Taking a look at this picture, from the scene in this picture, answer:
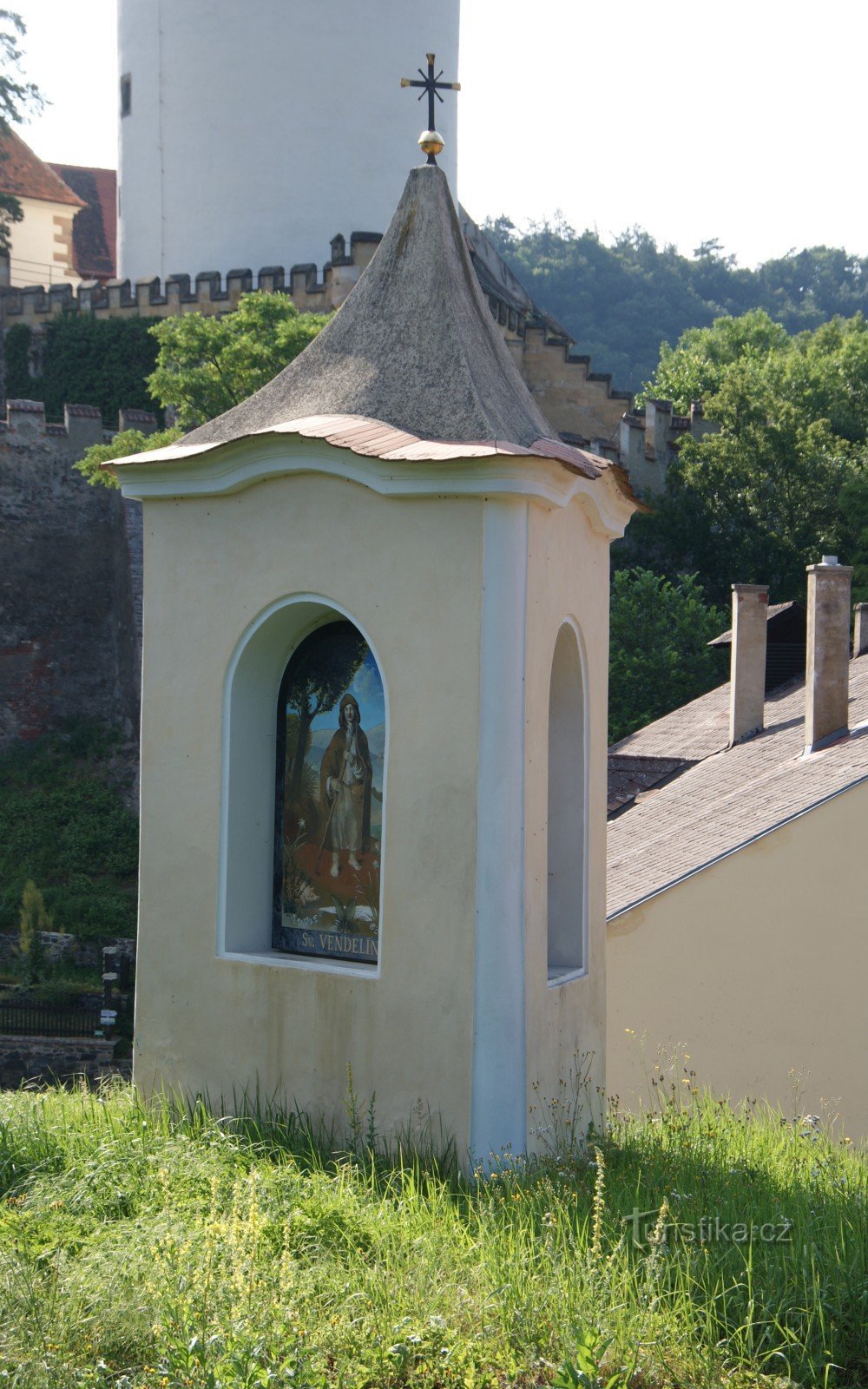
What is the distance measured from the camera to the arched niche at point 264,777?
7.27 meters

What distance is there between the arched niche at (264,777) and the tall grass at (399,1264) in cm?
77

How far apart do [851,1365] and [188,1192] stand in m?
2.43

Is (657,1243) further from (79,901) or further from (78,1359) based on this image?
(79,901)

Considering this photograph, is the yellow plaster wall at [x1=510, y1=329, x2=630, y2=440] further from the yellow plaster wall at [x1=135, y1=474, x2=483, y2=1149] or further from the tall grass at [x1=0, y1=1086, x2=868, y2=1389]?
the tall grass at [x1=0, y1=1086, x2=868, y2=1389]

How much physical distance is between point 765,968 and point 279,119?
28.8 m

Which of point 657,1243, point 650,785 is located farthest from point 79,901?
point 657,1243

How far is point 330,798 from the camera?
295 inches

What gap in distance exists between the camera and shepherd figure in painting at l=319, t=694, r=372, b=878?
7375 mm

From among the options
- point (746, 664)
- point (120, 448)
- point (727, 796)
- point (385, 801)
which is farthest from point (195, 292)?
point (385, 801)

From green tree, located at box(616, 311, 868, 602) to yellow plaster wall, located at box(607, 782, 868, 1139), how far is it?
19072 mm

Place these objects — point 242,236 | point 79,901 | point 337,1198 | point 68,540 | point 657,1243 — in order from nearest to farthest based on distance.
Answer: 1. point 657,1243
2. point 337,1198
3. point 79,901
4. point 68,540
5. point 242,236

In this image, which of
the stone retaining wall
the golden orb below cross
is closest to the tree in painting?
the golden orb below cross

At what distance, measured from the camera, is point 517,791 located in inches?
261

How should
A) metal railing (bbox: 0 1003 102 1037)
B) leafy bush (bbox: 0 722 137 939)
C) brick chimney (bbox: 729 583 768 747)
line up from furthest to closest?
leafy bush (bbox: 0 722 137 939) → brick chimney (bbox: 729 583 768 747) → metal railing (bbox: 0 1003 102 1037)
